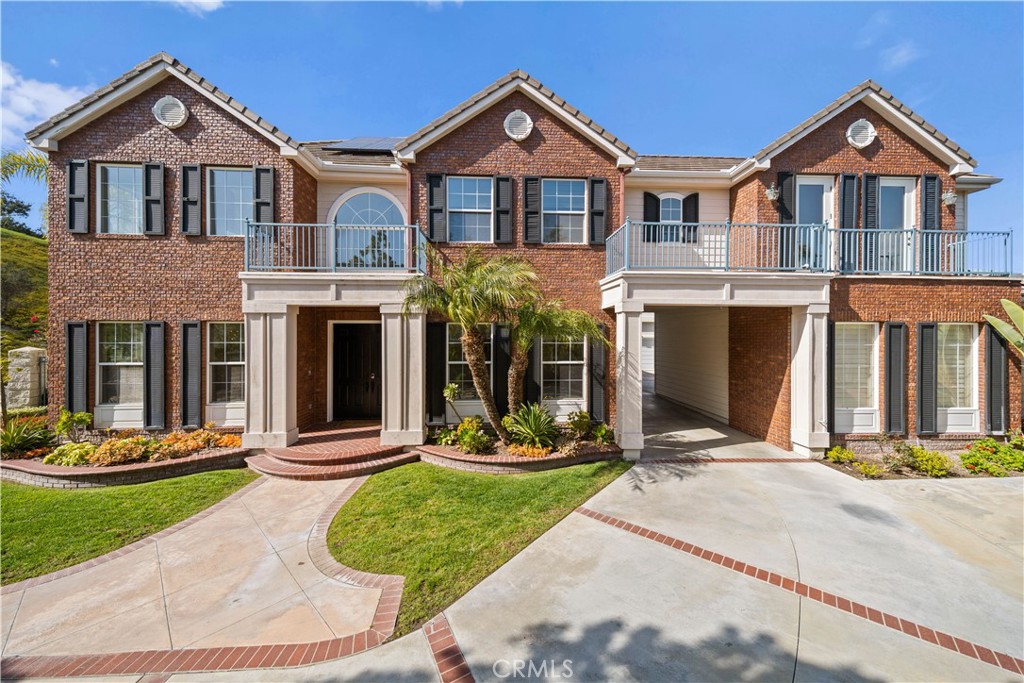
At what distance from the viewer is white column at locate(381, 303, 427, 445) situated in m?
8.52

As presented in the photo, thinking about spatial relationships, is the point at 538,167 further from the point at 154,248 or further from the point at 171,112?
the point at 154,248

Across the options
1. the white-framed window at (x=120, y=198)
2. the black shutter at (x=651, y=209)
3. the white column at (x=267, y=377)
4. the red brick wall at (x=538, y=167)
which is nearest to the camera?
the white column at (x=267, y=377)

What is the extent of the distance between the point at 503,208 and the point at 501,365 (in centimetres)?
391

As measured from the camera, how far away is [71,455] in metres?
7.82

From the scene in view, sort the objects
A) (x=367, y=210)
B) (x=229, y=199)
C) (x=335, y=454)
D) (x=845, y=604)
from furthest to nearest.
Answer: (x=367, y=210)
(x=229, y=199)
(x=335, y=454)
(x=845, y=604)

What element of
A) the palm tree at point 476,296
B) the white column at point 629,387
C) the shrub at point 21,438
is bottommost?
the shrub at point 21,438

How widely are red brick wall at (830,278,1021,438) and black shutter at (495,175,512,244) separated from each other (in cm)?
769

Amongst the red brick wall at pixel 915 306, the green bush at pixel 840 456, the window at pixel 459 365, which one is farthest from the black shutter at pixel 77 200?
the green bush at pixel 840 456

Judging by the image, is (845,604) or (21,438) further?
(21,438)

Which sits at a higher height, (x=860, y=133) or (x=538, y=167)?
(x=860, y=133)

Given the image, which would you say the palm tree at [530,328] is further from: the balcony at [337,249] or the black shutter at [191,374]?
the black shutter at [191,374]

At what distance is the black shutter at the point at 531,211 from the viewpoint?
9789 millimetres

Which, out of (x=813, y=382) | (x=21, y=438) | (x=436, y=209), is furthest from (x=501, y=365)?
(x=21, y=438)

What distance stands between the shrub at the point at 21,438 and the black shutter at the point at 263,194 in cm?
657
